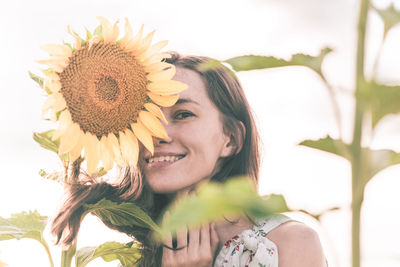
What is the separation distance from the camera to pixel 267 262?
1.32 m

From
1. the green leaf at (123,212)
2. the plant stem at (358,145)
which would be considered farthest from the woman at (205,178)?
the plant stem at (358,145)

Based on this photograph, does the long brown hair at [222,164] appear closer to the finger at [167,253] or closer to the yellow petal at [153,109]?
the finger at [167,253]

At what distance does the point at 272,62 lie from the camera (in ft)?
1.18

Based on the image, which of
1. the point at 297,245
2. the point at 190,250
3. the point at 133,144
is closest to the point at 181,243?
the point at 190,250

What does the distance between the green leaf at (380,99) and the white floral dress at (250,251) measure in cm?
109

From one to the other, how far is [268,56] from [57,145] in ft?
2.49

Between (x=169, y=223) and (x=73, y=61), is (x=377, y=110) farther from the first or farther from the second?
(x=73, y=61)

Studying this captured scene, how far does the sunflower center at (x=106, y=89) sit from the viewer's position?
3.32 feet

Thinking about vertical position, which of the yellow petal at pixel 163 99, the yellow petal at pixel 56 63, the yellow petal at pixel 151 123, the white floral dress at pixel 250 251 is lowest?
the white floral dress at pixel 250 251

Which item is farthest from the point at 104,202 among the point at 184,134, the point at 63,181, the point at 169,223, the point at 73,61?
the point at 169,223

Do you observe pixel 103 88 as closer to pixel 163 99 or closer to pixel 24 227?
pixel 163 99

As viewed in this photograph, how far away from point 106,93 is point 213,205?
83cm

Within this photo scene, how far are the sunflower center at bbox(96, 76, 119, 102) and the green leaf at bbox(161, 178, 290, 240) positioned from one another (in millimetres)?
806

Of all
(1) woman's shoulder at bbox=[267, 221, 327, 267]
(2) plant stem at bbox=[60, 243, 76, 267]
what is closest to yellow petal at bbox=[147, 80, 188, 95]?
(2) plant stem at bbox=[60, 243, 76, 267]
